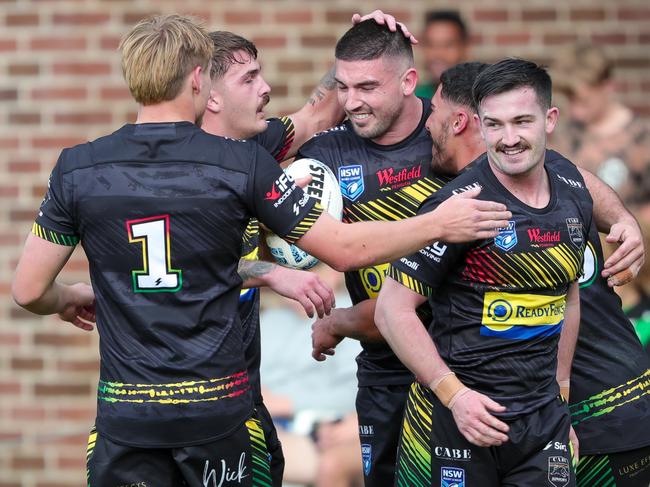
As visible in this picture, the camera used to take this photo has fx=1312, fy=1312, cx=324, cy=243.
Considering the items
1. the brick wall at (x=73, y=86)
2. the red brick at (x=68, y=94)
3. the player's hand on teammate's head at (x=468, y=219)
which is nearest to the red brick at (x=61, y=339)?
the brick wall at (x=73, y=86)

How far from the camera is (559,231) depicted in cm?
463

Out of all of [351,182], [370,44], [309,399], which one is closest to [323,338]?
[351,182]

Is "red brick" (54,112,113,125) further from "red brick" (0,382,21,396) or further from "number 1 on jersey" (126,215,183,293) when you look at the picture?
"number 1 on jersey" (126,215,183,293)

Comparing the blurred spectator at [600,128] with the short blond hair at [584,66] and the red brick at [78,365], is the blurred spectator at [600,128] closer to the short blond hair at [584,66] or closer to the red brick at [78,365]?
the short blond hair at [584,66]

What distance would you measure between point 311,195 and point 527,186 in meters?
0.80

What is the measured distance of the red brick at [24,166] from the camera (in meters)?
7.99

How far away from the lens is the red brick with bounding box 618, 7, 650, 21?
797 centimetres

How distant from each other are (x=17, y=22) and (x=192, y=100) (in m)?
3.97

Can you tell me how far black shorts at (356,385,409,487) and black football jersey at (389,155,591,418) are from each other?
76cm

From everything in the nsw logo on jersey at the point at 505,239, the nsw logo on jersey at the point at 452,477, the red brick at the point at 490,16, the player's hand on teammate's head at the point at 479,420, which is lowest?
the nsw logo on jersey at the point at 452,477

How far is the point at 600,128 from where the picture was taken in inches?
308

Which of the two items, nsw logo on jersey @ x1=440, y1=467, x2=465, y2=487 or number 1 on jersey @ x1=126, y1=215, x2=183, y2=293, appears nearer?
number 1 on jersey @ x1=126, y1=215, x2=183, y2=293

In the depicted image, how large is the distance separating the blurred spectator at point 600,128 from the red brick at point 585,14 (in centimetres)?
26

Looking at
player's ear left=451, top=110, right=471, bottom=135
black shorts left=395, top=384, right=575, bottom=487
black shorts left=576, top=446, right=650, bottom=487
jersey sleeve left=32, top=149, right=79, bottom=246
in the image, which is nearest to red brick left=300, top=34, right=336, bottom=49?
player's ear left=451, top=110, right=471, bottom=135
